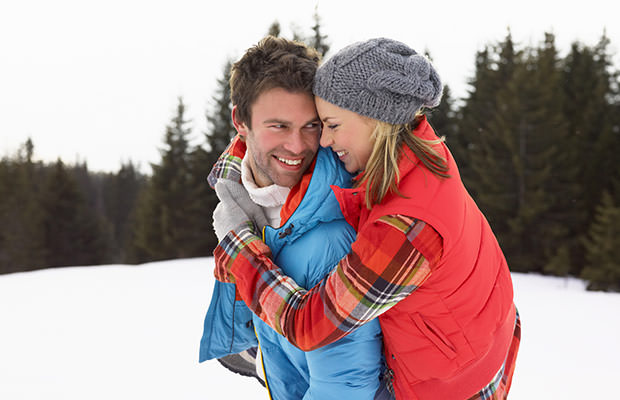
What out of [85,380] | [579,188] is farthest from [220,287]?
[579,188]

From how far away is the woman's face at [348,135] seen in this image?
1.52 m

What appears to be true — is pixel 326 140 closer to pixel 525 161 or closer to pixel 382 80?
pixel 382 80

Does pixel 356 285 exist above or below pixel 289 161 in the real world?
below

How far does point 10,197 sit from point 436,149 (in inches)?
1293

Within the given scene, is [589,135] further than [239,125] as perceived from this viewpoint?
Yes

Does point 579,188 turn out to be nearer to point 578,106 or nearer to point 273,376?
point 578,106

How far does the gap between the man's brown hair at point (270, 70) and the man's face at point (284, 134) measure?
1.4 inches

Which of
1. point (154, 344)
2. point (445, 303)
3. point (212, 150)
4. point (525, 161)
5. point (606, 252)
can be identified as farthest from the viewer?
point (212, 150)

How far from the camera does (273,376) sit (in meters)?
1.79

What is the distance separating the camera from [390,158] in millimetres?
1401

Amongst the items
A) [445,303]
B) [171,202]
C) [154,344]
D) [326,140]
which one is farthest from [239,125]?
[171,202]

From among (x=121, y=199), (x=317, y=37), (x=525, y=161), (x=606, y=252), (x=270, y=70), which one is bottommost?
(x=121, y=199)

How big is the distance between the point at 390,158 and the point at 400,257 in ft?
1.14

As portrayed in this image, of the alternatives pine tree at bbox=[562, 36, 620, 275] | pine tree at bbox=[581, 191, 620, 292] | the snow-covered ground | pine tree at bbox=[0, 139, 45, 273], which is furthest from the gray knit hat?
pine tree at bbox=[0, 139, 45, 273]
